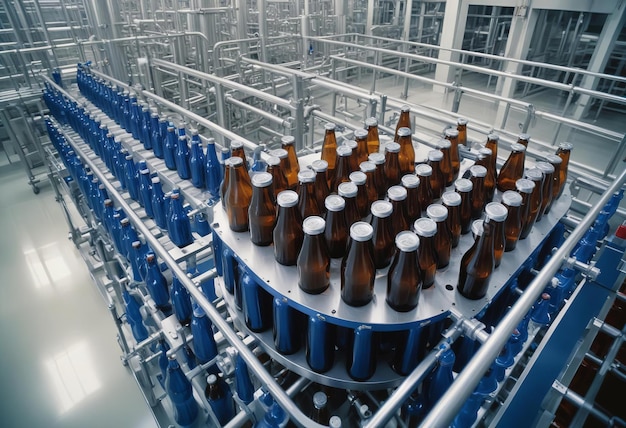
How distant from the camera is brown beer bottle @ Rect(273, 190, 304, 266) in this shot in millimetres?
701

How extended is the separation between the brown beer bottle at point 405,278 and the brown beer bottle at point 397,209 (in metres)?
0.11

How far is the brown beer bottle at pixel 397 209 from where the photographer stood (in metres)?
0.73

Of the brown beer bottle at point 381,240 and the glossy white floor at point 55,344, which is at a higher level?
the brown beer bottle at point 381,240

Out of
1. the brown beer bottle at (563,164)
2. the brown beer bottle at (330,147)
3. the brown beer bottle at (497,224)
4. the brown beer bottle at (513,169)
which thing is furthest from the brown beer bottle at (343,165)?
the brown beer bottle at (563,164)

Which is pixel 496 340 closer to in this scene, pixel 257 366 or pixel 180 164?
pixel 257 366

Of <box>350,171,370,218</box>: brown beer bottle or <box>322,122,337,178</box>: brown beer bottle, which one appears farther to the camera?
<box>322,122,337,178</box>: brown beer bottle

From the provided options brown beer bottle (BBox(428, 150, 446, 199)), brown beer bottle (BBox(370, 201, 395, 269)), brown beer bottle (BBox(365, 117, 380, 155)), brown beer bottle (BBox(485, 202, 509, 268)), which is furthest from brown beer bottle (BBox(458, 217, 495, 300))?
brown beer bottle (BBox(365, 117, 380, 155))

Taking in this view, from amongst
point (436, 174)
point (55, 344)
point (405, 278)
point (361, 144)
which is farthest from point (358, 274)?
point (55, 344)

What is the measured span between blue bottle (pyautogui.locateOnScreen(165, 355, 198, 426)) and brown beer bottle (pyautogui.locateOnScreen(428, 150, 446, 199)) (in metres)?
0.95

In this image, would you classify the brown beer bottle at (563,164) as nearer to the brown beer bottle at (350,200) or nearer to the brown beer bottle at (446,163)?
the brown beer bottle at (446,163)

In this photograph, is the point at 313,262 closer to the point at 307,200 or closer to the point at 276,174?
the point at 307,200

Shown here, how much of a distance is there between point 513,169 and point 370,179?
1.48ft

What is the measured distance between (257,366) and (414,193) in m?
0.52

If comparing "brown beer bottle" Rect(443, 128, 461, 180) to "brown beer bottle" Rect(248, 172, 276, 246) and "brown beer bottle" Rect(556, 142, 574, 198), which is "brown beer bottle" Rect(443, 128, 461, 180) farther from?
"brown beer bottle" Rect(248, 172, 276, 246)
